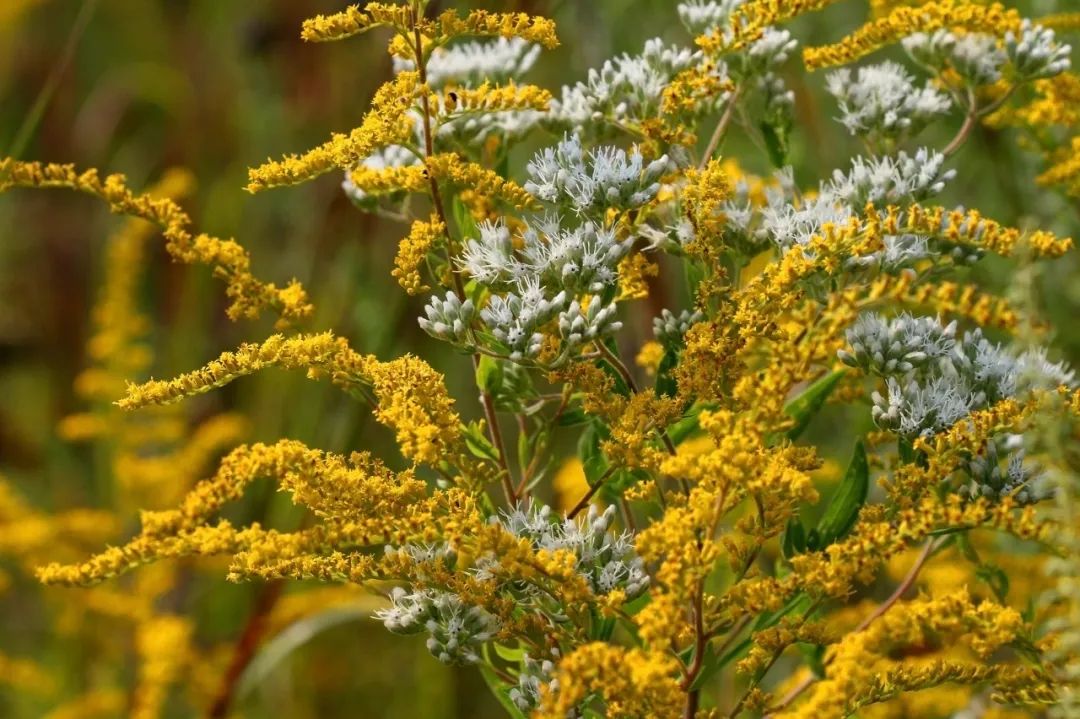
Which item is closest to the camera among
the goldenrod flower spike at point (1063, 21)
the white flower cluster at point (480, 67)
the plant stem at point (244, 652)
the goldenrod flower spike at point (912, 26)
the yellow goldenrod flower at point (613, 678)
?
the yellow goldenrod flower at point (613, 678)

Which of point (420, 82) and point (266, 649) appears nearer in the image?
point (420, 82)

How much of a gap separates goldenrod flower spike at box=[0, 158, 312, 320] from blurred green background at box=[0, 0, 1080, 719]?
59cm

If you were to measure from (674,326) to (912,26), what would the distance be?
0.66m

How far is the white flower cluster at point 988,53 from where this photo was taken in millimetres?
1907

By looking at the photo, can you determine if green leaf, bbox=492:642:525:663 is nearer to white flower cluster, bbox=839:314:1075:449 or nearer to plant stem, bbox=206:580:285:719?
white flower cluster, bbox=839:314:1075:449

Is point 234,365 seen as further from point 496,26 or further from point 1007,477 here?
point 1007,477

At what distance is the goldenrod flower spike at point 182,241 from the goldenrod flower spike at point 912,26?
832 millimetres

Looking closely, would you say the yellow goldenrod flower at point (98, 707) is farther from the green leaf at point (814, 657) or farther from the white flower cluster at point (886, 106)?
the white flower cluster at point (886, 106)

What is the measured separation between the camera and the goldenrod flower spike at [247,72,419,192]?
1515mm

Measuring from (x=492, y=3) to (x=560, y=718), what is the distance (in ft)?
7.53

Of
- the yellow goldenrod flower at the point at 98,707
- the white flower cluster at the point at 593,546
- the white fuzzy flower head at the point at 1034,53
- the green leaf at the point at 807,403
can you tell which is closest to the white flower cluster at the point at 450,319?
the white flower cluster at the point at 593,546

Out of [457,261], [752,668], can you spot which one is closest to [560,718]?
[752,668]

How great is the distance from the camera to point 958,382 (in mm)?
1616

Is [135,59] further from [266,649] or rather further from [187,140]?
[266,649]
